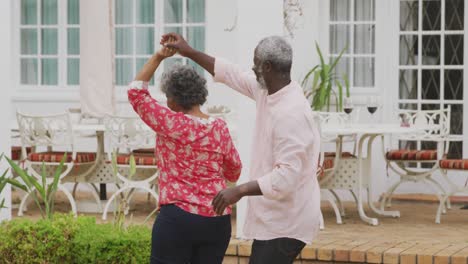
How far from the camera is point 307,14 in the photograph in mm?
10852

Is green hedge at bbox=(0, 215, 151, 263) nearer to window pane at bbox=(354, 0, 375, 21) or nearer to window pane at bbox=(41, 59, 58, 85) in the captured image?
window pane at bbox=(354, 0, 375, 21)

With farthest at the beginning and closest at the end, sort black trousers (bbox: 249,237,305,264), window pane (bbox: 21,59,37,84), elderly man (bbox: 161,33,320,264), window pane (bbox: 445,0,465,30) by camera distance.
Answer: window pane (bbox: 21,59,37,84)
window pane (bbox: 445,0,465,30)
black trousers (bbox: 249,237,305,264)
elderly man (bbox: 161,33,320,264)

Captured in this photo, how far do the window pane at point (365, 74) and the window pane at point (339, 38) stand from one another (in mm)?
209

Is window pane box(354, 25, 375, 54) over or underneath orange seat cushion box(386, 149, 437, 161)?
over

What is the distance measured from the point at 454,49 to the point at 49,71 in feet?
13.7

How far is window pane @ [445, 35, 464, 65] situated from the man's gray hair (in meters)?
7.02

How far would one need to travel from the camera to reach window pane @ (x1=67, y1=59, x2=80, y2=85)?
38.1 feet

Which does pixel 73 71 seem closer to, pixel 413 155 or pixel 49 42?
pixel 49 42

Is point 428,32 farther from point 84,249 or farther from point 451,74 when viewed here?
point 84,249

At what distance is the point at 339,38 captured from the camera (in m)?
11.0

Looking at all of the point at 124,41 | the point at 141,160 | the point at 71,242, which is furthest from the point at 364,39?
the point at 71,242

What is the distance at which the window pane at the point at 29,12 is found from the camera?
11.7m

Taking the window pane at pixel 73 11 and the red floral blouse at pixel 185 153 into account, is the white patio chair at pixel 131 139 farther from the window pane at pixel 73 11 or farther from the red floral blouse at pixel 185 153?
the red floral blouse at pixel 185 153

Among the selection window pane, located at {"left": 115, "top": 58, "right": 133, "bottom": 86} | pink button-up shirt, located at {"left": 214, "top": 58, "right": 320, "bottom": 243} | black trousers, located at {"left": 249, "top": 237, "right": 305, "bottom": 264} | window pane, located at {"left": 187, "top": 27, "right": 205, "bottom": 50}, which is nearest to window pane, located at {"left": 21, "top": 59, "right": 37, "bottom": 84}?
window pane, located at {"left": 115, "top": 58, "right": 133, "bottom": 86}
